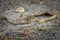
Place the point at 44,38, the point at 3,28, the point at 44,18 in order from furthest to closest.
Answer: the point at 44,18 → the point at 3,28 → the point at 44,38

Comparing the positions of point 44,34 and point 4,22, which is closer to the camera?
point 44,34

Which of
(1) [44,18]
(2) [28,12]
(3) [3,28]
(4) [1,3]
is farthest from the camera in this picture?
(4) [1,3]

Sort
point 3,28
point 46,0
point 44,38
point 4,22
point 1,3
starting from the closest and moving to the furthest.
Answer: point 44,38 < point 3,28 < point 4,22 < point 1,3 < point 46,0

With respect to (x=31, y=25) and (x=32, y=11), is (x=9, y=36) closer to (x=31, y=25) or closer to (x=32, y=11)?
(x=31, y=25)

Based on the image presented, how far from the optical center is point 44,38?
660 cm

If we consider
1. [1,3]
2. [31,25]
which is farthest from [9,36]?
[1,3]

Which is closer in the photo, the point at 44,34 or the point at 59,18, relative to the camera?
the point at 44,34

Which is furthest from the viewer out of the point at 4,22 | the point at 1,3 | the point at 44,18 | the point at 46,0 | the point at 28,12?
the point at 46,0

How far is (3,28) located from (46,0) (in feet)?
15.2

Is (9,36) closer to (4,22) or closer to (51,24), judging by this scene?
(4,22)

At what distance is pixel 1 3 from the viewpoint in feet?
34.6

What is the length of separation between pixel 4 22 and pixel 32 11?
1.96 metres

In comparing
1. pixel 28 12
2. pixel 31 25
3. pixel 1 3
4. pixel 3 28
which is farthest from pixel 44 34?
pixel 1 3

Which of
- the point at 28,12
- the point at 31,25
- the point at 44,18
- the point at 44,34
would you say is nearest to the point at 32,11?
the point at 28,12
